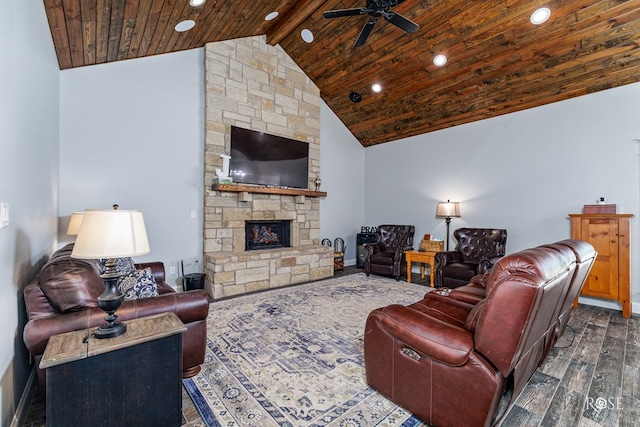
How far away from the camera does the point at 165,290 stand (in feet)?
9.15

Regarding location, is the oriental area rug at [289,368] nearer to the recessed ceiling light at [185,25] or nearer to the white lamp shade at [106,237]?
the white lamp shade at [106,237]

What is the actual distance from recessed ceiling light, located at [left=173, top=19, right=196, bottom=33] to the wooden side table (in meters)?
3.39

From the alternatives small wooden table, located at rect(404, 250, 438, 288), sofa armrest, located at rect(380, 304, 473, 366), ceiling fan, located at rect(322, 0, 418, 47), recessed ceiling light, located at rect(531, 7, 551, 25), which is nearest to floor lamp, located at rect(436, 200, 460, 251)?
small wooden table, located at rect(404, 250, 438, 288)

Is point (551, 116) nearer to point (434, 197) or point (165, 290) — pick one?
point (434, 197)

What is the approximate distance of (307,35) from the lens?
4.66m

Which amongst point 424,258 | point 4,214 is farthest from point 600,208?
point 4,214

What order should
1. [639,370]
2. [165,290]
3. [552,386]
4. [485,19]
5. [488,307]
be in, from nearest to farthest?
[488,307] < [552,386] < [639,370] < [165,290] < [485,19]

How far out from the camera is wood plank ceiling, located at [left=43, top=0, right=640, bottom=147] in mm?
2963

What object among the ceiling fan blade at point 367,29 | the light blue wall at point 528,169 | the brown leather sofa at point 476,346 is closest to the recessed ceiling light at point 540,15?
the light blue wall at point 528,169

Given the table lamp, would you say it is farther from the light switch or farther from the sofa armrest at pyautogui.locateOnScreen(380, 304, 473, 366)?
the sofa armrest at pyautogui.locateOnScreen(380, 304, 473, 366)

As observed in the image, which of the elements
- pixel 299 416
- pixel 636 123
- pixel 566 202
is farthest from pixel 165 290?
pixel 636 123

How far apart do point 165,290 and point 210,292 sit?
1.38 meters

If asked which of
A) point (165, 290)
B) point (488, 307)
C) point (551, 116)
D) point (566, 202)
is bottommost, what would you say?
point (165, 290)

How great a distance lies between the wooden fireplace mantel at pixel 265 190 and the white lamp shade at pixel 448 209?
6.87ft
